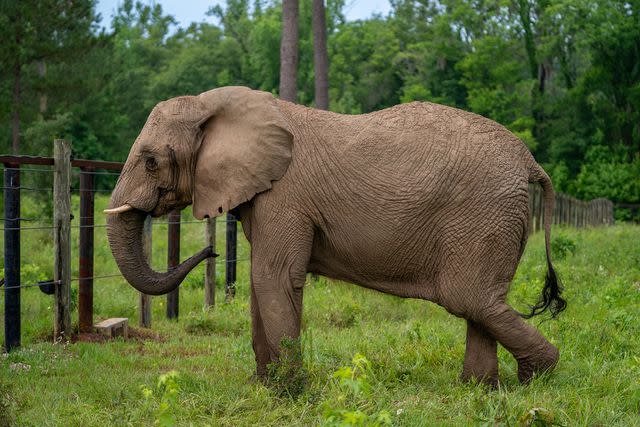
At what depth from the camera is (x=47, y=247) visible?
591 inches

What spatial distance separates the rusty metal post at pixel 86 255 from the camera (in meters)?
8.42

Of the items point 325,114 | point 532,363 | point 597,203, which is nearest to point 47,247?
point 325,114

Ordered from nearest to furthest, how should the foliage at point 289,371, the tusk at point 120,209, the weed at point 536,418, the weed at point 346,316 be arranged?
the weed at point 536,418 < the foliage at point 289,371 < the tusk at point 120,209 < the weed at point 346,316

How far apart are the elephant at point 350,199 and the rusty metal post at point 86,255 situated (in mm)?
2609

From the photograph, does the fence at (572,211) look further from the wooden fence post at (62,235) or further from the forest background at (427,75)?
the wooden fence post at (62,235)

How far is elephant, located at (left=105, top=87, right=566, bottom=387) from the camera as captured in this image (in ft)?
18.9

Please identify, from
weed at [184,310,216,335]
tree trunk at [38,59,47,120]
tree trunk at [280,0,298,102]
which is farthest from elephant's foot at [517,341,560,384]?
tree trunk at [38,59,47,120]

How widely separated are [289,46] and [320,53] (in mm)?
2472

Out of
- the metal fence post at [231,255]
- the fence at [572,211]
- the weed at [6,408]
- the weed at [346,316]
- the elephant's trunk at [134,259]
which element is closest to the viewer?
the weed at [6,408]

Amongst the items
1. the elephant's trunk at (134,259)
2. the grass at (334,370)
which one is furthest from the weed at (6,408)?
the elephant's trunk at (134,259)

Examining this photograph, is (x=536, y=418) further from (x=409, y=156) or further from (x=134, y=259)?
(x=134, y=259)

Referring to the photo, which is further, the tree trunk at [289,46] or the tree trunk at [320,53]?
the tree trunk at [320,53]

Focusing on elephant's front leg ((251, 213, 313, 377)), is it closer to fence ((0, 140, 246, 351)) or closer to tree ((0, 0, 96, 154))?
fence ((0, 140, 246, 351))

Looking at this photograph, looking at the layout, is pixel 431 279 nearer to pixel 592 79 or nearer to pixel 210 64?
pixel 592 79
